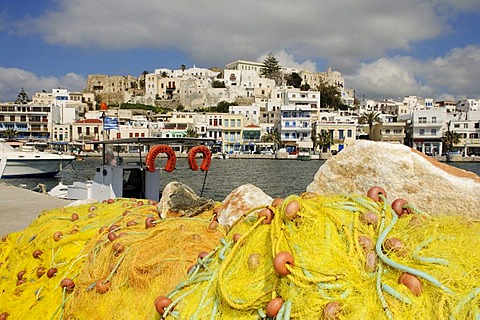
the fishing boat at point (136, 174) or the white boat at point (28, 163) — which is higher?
the fishing boat at point (136, 174)

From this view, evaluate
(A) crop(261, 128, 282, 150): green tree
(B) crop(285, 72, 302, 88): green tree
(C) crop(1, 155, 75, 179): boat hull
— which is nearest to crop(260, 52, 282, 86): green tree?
(B) crop(285, 72, 302, 88): green tree

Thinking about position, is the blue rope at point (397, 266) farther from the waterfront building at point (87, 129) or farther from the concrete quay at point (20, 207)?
the waterfront building at point (87, 129)

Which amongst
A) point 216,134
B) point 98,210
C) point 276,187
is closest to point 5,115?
point 216,134

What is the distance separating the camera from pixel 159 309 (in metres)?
3.09

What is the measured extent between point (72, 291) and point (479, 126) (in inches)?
3457

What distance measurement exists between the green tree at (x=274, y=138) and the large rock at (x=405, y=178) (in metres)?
78.3

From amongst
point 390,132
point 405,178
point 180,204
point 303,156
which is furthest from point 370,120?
point 405,178

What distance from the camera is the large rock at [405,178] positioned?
3.96 meters

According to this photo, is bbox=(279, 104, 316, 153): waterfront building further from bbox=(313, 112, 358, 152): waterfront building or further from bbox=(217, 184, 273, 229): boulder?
bbox=(217, 184, 273, 229): boulder

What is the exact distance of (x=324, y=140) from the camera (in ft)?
255

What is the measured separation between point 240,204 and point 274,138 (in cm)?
7863

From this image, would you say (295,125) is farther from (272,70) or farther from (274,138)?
(272,70)

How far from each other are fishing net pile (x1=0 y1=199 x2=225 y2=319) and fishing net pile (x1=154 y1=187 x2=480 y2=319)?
0.76 m

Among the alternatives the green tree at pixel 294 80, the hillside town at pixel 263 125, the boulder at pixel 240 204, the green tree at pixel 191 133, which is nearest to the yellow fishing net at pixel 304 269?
the boulder at pixel 240 204
